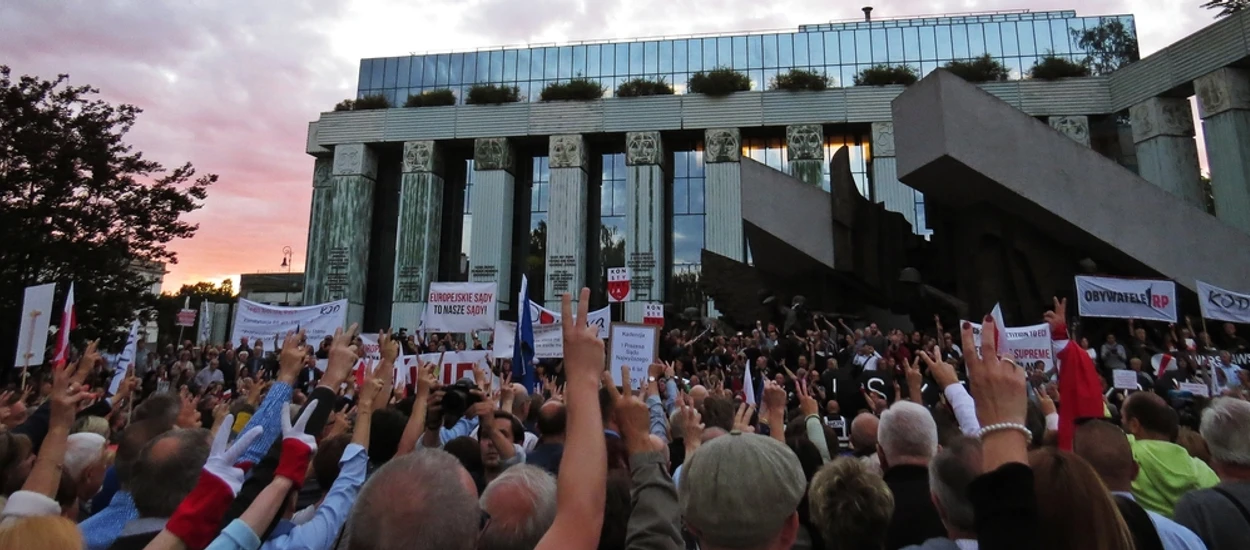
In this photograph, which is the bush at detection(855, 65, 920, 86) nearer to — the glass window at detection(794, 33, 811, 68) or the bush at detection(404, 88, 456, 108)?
the glass window at detection(794, 33, 811, 68)

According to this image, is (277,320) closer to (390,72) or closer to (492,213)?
(492,213)

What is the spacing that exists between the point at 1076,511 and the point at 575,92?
35.1 meters

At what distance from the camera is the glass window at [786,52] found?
3841 cm

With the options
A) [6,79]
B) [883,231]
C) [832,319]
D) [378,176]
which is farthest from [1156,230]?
[378,176]

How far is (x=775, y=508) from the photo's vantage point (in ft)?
5.85

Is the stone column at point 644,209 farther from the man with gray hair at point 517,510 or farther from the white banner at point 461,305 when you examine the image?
the man with gray hair at point 517,510

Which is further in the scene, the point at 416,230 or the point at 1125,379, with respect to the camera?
the point at 416,230

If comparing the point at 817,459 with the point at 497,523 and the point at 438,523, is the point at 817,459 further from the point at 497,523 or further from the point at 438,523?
the point at 438,523

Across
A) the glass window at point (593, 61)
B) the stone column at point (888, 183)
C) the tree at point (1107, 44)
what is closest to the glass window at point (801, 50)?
the stone column at point (888, 183)

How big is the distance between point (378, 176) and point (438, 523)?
38.7m

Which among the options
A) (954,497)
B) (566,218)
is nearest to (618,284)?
(954,497)

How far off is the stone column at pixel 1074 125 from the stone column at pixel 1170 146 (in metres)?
A: 2.69

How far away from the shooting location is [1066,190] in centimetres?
1382

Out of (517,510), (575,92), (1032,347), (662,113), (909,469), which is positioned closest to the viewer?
(517,510)
